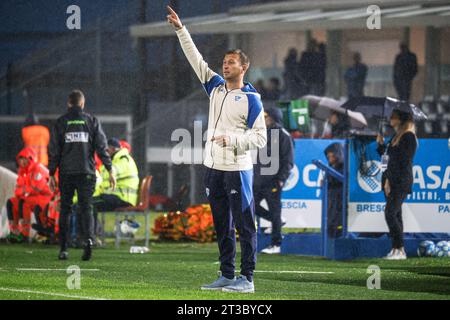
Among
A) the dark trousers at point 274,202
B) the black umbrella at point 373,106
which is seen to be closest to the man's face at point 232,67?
the dark trousers at point 274,202

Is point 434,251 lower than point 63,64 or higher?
lower

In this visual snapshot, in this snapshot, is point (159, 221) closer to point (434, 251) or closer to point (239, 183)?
point (434, 251)

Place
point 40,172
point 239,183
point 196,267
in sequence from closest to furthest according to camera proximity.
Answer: point 239,183 < point 196,267 < point 40,172

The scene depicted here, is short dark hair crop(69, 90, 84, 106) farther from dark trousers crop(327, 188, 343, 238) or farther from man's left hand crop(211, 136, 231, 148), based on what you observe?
man's left hand crop(211, 136, 231, 148)

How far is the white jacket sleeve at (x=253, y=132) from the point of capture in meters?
11.6

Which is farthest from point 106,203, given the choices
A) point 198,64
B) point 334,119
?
point 198,64

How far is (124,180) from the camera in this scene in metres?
18.9

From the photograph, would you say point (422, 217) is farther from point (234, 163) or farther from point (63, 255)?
point (234, 163)

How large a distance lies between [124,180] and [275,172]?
7.23ft

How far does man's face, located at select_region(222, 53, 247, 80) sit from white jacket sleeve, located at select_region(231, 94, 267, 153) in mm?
221

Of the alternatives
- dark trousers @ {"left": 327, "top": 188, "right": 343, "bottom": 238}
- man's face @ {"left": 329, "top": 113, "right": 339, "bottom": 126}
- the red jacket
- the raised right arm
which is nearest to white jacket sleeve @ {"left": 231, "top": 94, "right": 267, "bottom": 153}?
the raised right arm
